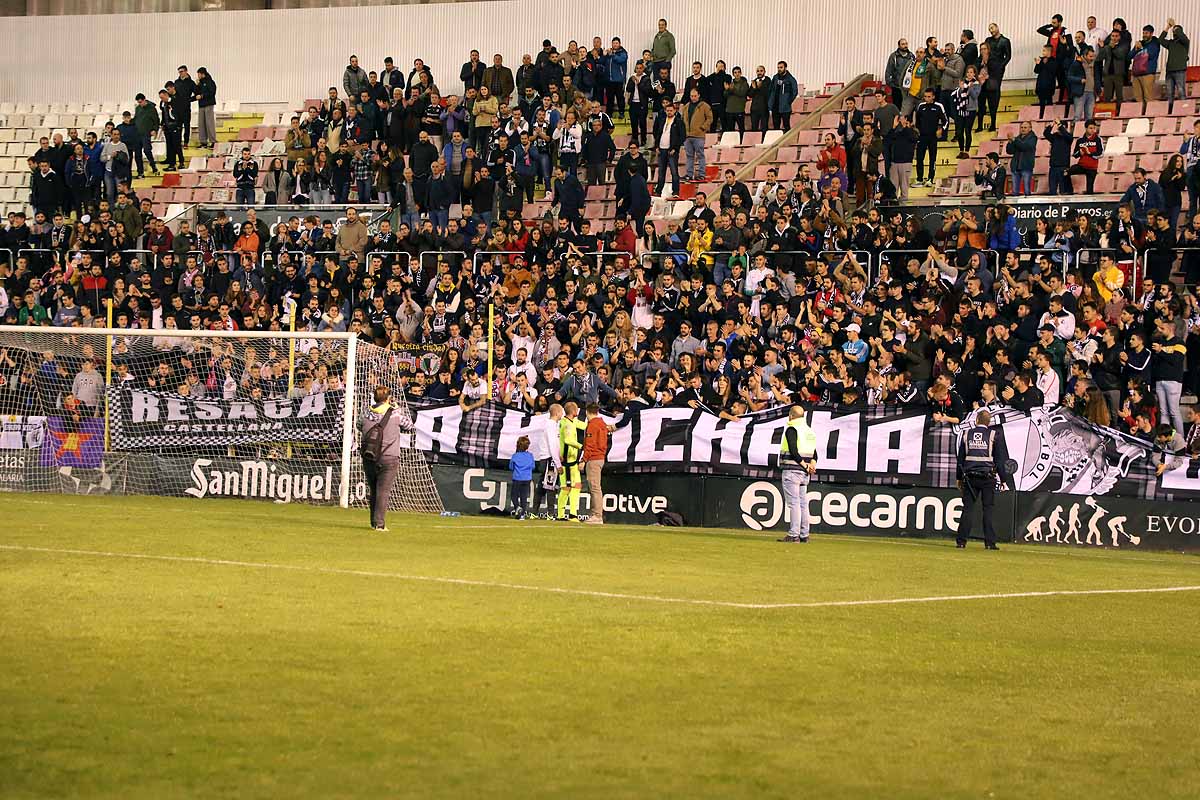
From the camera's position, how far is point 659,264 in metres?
29.9

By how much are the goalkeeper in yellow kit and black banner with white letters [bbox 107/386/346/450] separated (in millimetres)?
3901

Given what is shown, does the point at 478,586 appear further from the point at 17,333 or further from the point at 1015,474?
the point at 17,333

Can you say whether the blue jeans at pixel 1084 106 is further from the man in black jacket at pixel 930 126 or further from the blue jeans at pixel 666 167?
the blue jeans at pixel 666 167

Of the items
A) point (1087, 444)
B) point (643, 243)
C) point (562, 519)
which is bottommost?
point (562, 519)

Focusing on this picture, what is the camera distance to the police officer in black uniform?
834 inches

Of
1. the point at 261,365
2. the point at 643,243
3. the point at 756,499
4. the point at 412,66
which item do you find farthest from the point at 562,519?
the point at 412,66

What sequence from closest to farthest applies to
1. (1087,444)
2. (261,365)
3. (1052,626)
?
(1052,626) → (1087,444) → (261,365)

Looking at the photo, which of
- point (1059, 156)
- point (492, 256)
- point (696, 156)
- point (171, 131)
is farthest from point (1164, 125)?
point (171, 131)

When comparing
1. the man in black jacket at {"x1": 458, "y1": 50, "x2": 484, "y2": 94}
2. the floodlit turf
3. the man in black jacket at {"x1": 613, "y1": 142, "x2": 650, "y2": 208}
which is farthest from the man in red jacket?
the man in black jacket at {"x1": 458, "y1": 50, "x2": 484, "y2": 94}

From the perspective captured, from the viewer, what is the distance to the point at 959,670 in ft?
37.5

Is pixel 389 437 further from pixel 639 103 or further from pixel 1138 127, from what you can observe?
pixel 1138 127

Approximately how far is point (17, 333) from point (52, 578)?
14.5 metres

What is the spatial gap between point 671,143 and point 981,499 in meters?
14.3

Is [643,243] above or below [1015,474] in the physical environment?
above
